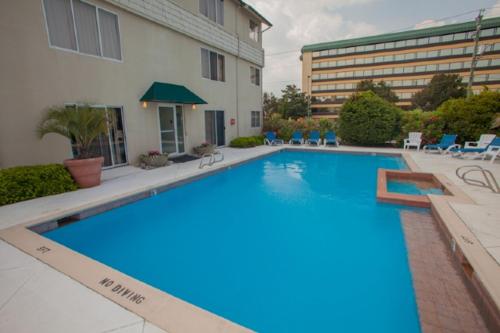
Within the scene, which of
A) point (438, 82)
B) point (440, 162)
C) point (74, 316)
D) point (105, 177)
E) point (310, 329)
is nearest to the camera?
point (74, 316)

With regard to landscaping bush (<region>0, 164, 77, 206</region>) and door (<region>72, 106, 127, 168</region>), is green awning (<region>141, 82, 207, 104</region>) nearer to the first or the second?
door (<region>72, 106, 127, 168</region>)

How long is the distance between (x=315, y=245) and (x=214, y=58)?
1091 cm

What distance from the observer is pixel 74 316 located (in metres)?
2.09

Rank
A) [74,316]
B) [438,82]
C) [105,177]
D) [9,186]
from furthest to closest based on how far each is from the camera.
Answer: [438,82], [105,177], [9,186], [74,316]

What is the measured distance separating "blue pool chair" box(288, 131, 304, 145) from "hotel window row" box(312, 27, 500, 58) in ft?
168

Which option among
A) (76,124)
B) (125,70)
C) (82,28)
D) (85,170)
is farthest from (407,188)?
(82,28)

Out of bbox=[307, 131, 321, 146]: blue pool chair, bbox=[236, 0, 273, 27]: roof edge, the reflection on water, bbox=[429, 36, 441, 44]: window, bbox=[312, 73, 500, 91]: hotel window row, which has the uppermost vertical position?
bbox=[429, 36, 441, 44]: window

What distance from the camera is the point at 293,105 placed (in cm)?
4353

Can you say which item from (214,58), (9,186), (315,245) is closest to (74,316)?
(315,245)

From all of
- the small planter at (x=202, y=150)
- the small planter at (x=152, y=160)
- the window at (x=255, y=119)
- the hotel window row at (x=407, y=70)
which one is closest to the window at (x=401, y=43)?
the hotel window row at (x=407, y=70)

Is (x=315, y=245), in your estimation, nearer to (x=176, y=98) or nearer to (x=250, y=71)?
(x=176, y=98)

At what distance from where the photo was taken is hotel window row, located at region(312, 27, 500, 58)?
4497 cm

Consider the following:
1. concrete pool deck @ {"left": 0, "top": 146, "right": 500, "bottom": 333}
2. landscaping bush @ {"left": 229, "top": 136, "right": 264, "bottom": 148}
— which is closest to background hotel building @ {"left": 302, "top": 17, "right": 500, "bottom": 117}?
landscaping bush @ {"left": 229, "top": 136, "right": 264, "bottom": 148}

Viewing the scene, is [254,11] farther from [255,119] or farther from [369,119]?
[369,119]
